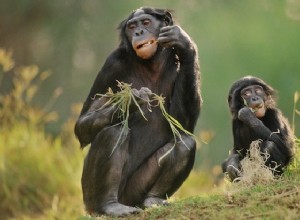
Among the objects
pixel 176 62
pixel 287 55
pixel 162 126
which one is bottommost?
pixel 162 126

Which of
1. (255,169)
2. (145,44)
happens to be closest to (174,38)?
(145,44)

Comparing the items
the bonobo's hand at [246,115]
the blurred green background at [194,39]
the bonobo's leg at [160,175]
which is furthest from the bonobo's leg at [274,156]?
the blurred green background at [194,39]

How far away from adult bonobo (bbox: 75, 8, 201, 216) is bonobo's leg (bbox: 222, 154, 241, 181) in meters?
0.48

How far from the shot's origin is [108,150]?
7.81 metres

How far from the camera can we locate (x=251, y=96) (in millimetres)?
8523

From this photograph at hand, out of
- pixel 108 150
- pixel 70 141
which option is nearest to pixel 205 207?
pixel 108 150

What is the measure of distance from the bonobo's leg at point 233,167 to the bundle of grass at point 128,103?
657 millimetres

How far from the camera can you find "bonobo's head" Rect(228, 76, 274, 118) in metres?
8.46

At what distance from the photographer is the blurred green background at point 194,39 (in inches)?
633

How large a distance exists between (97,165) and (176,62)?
4.08 ft

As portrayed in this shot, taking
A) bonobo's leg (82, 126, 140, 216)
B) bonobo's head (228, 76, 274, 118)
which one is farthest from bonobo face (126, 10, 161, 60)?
bonobo's head (228, 76, 274, 118)

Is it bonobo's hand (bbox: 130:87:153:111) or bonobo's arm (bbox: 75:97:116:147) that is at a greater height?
bonobo's hand (bbox: 130:87:153:111)

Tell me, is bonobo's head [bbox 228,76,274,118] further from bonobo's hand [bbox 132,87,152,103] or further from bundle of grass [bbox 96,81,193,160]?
bonobo's hand [bbox 132,87,152,103]

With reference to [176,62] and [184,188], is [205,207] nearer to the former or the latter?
[176,62]
